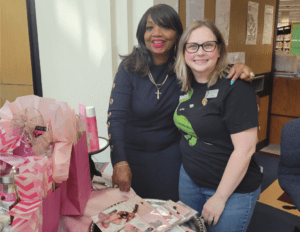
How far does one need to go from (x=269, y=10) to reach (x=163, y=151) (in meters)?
3.26

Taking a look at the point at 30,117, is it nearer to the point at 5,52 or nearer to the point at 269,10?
the point at 5,52

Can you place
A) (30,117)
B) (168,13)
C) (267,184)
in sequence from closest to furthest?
(30,117) < (168,13) < (267,184)

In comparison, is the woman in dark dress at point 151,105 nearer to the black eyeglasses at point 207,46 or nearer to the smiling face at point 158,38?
the smiling face at point 158,38

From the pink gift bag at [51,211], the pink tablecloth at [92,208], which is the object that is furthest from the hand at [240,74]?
the pink gift bag at [51,211]

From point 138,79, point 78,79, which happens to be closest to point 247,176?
point 138,79

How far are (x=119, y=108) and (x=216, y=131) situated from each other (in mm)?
494

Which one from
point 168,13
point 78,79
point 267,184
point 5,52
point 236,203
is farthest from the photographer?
point 267,184

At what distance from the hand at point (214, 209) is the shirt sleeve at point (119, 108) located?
0.47 meters

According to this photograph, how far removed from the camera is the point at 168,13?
1.27 m

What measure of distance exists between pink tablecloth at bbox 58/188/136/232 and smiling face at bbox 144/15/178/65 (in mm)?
706

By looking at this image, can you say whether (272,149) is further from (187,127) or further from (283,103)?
(187,127)

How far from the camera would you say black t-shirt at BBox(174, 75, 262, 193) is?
3.34 feet

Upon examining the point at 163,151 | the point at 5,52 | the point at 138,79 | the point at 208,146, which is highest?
the point at 5,52

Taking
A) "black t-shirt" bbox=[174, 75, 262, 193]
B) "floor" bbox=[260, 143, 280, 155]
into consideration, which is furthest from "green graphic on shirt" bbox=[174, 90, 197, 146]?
"floor" bbox=[260, 143, 280, 155]
